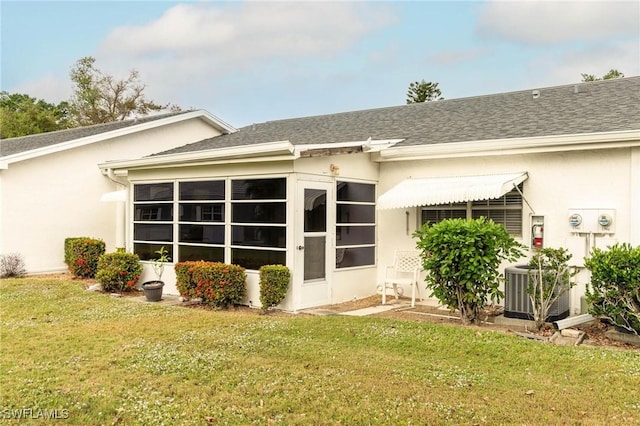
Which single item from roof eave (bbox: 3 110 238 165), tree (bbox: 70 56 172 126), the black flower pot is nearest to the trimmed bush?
roof eave (bbox: 3 110 238 165)

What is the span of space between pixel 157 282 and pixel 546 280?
7974 millimetres

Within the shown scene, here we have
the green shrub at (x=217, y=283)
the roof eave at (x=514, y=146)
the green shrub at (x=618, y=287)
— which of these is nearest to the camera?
the green shrub at (x=618, y=287)

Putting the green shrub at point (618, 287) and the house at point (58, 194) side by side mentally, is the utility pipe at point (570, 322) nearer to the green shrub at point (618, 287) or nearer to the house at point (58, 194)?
the green shrub at point (618, 287)

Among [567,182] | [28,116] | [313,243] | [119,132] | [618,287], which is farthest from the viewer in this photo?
[28,116]

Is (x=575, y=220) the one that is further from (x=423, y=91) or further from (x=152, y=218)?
(x=423, y=91)

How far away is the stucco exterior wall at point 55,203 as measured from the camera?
14.7 metres

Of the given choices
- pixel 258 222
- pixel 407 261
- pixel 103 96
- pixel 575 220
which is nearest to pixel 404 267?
pixel 407 261

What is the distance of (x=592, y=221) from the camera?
9031 millimetres

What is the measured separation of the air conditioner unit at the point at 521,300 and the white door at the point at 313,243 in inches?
139

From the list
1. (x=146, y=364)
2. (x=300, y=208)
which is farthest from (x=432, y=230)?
(x=146, y=364)

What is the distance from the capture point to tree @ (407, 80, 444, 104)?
3978 centimetres

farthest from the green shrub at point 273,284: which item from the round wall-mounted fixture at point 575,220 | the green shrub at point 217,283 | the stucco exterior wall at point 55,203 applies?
the stucco exterior wall at point 55,203

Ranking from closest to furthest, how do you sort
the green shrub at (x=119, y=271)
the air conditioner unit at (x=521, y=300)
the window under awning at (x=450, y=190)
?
the air conditioner unit at (x=521, y=300), the window under awning at (x=450, y=190), the green shrub at (x=119, y=271)

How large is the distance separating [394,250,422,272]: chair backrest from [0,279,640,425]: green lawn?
2.93 metres
